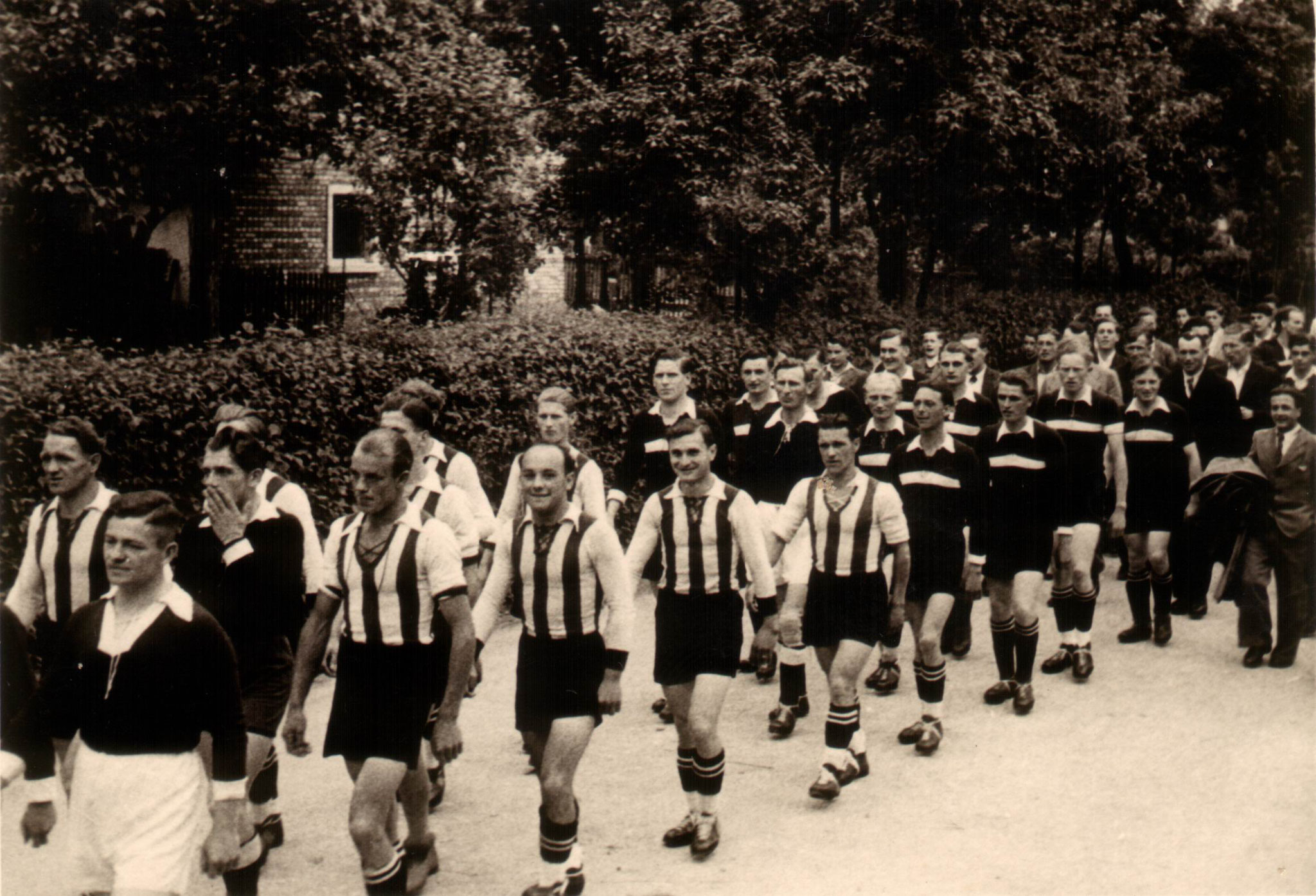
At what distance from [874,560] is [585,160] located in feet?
37.3

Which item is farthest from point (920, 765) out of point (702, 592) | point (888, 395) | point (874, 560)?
point (888, 395)

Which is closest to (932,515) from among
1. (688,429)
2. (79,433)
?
(688,429)

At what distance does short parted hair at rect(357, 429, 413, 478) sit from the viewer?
17.5 ft

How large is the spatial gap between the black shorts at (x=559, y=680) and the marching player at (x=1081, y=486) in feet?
14.2

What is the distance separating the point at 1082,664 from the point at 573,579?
16.1ft

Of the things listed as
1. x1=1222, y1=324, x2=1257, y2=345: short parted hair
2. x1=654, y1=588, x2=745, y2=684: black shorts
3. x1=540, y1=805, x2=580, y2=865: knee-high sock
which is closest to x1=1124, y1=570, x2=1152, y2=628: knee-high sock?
x1=1222, y1=324, x2=1257, y2=345: short parted hair

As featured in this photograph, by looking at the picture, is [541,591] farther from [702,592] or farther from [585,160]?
[585,160]

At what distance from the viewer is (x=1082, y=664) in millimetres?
9445

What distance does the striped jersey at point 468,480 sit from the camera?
24.8 feet

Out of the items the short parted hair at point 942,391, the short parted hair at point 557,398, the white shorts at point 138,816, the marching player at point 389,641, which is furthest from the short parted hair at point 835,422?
the white shorts at point 138,816

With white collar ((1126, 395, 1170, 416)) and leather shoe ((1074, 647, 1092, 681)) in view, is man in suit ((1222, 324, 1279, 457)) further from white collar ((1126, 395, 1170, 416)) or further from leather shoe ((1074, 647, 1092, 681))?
leather shoe ((1074, 647, 1092, 681))

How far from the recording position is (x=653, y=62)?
16859 mm

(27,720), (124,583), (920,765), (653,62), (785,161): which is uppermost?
(653,62)

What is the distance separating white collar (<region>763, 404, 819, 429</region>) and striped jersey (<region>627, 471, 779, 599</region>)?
8.92 ft
